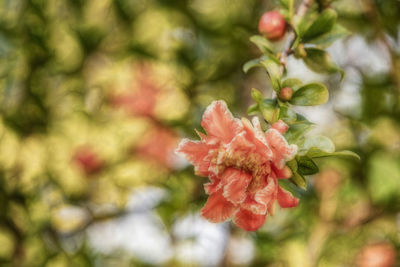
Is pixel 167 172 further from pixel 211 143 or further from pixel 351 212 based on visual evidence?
pixel 211 143

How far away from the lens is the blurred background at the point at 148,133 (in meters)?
1.20

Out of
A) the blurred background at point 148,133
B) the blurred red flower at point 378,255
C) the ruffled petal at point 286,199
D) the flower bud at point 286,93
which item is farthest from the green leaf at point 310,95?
the blurred red flower at point 378,255

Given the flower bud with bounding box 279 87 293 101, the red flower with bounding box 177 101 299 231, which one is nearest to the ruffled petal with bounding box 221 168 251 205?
the red flower with bounding box 177 101 299 231

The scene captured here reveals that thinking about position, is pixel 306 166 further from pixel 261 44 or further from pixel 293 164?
pixel 261 44

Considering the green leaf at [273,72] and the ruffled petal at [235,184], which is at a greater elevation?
the green leaf at [273,72]

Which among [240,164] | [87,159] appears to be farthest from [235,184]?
[87,159]

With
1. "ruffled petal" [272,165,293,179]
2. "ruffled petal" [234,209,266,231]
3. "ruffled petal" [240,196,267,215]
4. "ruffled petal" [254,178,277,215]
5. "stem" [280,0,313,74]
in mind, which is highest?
"stem" [280,0,313,74]

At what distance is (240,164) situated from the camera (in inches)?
22.0

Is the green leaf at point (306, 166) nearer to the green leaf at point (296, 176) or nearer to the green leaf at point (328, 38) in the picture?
the green leaf at point (296, 176)

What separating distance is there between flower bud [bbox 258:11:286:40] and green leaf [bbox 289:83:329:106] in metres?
0.15

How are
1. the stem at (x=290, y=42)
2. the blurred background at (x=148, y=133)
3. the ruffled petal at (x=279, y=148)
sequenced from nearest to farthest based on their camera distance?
the ruffled petal at (x=279, y=148) < the stem at (x=290, y=42) < the blurred background at (x=148, y=133)

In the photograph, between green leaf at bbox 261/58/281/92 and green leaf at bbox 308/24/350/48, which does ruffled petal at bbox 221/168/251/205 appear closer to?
green leaf at bbox 261/58/281/92

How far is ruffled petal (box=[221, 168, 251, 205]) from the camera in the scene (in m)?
0.54

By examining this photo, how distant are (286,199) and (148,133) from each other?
3.46 ft
